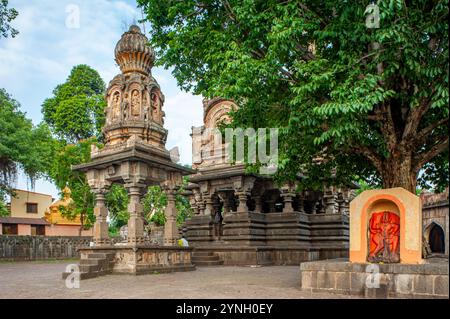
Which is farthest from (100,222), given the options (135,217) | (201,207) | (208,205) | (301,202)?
(301,202)

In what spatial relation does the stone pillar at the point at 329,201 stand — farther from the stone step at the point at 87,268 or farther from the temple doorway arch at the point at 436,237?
the stone step at the point at 87,268

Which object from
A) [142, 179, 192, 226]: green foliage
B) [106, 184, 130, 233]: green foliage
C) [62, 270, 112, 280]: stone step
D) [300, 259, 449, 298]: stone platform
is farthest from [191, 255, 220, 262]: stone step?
[142, 179, 192, 226]: green foliage

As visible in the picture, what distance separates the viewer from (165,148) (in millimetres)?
18953

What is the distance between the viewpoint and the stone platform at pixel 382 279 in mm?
9203

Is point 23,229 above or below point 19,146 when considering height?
below

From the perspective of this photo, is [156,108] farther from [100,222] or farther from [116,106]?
[100,222]

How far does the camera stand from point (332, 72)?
9.88 meters

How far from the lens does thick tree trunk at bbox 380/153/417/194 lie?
10.8 m

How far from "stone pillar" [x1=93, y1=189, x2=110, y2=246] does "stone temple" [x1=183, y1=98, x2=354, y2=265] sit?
6.46 metres

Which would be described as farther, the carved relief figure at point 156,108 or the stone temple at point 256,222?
the stone temple at point 256,222

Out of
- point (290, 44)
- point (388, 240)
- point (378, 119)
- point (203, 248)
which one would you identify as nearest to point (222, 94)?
point (290, 44)

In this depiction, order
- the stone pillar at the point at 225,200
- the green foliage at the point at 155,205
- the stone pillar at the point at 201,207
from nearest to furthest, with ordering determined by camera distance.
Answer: the stone pillar at the point at 225,200 < the stone pillar at the point at 201,207 < the green foliage at the point at 155,205

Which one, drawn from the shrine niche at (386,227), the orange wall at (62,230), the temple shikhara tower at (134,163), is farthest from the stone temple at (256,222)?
the orange wall at (62,230)

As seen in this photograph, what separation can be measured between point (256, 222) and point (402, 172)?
1281 cm
